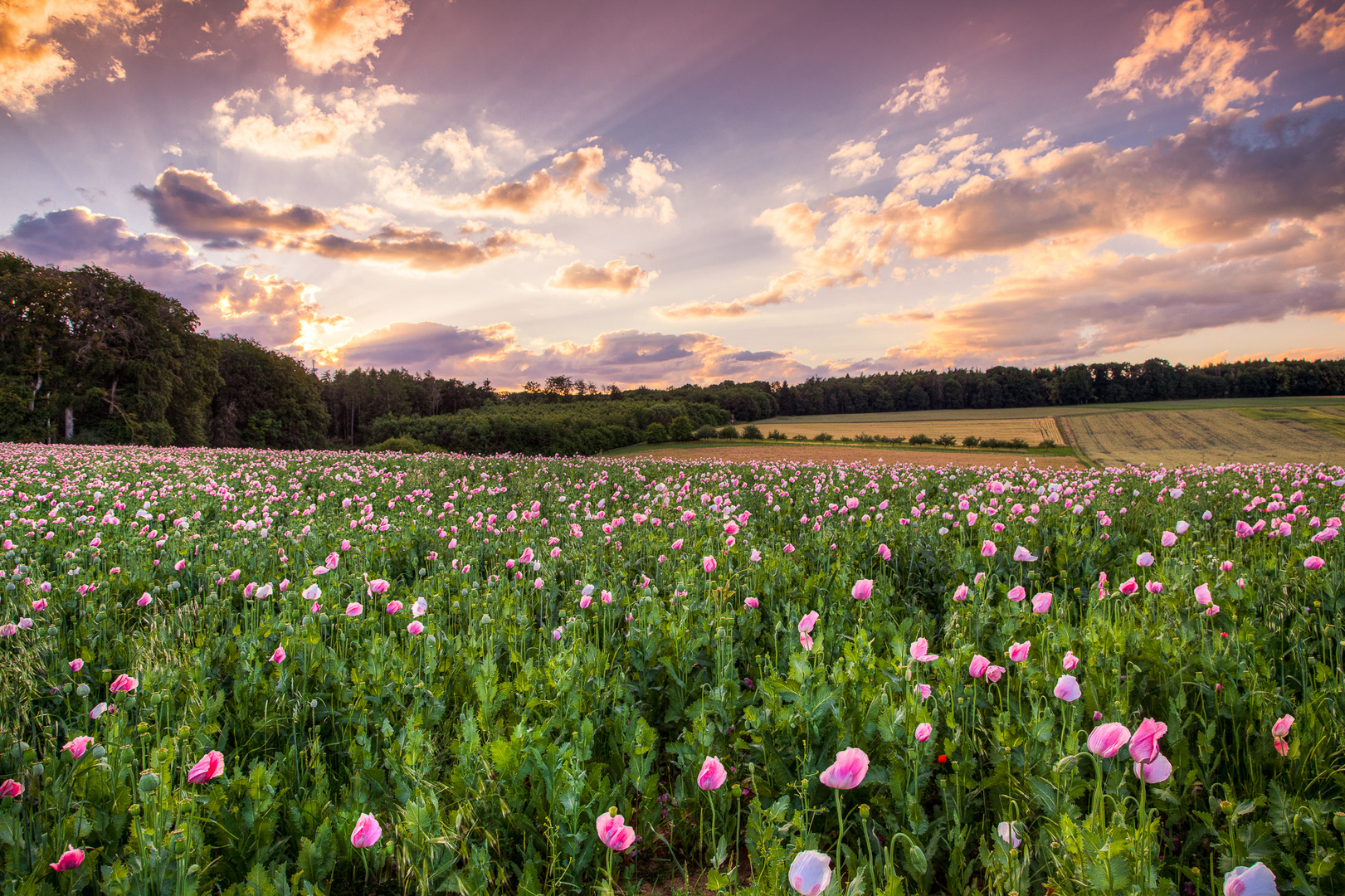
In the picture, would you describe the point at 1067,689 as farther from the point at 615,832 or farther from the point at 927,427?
the point at 927,427

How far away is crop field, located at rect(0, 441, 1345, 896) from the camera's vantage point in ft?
6.49

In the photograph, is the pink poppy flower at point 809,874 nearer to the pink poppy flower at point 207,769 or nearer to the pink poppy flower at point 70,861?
the pink poppy flower at point 207,769

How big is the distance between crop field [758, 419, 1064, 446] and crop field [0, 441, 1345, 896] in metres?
40.5

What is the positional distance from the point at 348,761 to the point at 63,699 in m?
2.03

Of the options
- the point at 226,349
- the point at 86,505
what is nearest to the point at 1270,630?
the point at 86,505

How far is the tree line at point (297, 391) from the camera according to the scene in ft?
133

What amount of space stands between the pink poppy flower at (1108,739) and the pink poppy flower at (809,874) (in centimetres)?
90

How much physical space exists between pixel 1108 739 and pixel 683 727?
2.03m

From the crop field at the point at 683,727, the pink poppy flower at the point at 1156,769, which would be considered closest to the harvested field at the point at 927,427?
the crop field at the point at 683,727

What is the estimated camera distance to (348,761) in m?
2.92

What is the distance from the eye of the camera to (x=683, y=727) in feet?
10.6

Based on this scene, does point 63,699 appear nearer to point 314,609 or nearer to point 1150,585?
point 314,609

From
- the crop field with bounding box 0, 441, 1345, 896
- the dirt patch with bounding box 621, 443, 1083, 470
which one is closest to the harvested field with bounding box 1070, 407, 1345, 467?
the dirt patch with bounding box 621, 443, 1083, 470

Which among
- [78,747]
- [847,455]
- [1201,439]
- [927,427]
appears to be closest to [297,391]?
[847,455]
